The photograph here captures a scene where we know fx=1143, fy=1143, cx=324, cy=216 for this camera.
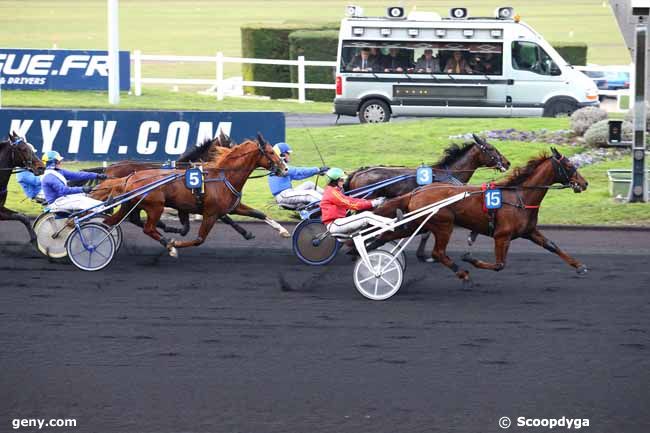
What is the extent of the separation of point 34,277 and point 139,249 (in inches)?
72.9

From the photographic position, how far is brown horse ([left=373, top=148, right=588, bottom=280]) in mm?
11242

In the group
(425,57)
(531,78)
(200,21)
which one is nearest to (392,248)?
(425,57)

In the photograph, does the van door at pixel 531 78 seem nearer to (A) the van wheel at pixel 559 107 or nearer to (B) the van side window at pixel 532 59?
(B) the van side window at pixel 532 59

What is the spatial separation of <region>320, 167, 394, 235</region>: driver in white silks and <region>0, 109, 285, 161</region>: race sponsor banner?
4948 millimetres

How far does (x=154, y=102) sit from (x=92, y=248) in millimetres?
15490

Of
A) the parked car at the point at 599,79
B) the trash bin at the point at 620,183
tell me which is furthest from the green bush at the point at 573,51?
the trash bin at the point at 620,183

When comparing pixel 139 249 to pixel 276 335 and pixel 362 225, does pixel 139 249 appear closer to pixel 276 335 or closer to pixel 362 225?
pixel 362 225

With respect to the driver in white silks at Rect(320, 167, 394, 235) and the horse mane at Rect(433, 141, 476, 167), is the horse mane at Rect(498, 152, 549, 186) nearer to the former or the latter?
the driver in white silks at Rect(320, 167, 394, 235)

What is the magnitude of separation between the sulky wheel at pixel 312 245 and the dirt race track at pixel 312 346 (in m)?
0.18

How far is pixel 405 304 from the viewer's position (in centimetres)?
1073

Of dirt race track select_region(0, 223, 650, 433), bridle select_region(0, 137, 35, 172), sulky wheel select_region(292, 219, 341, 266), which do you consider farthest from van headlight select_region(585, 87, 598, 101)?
bridle select_region(0, 137, 35, 172)

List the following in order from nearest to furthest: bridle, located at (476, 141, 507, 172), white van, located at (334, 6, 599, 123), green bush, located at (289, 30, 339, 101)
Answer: bridle, located at (476, 141, 507, 172) → white van, located at (334, 6, 599, 123) → green bush, located at (289, 30, 339, 101)

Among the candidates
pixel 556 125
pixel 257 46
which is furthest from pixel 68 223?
pixel 257 46

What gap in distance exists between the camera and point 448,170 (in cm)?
1298
